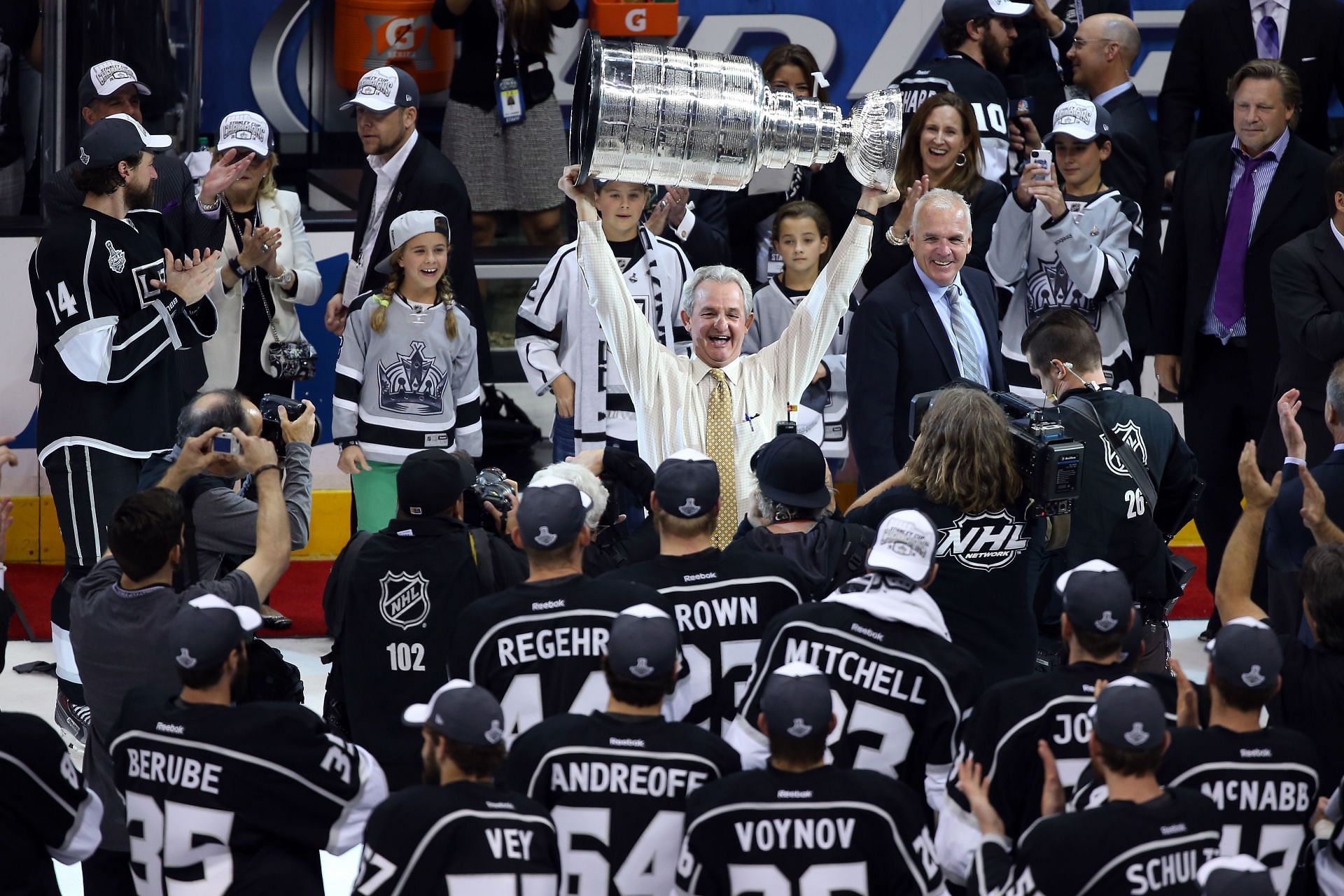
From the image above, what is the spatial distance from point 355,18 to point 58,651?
5176 millimetres

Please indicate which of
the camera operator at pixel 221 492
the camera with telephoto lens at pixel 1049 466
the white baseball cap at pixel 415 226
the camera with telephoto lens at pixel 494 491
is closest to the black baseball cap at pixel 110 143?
the white baseball cap at pixel 415 226

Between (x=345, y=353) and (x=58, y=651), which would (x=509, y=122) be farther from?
(x=58, y=651)

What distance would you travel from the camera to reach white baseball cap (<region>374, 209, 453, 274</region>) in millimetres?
7145

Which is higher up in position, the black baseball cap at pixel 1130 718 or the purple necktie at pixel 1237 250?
the purple necktie at pixel 1237 250

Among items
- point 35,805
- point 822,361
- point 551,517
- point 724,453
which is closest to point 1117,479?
point 724,453

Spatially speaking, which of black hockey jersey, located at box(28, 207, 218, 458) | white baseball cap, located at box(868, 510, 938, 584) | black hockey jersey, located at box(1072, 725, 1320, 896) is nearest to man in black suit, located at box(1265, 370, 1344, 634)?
black hockey jersey, located at box(1072, 725, 1320, 896)

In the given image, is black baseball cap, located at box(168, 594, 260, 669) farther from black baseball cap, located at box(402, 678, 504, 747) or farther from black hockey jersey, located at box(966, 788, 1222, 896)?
black hockey jersey, located at box(966, 788, 1222, 896)

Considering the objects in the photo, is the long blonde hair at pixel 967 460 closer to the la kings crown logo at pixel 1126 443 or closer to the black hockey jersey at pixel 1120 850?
the la kings crown logo at pixel 1126 443

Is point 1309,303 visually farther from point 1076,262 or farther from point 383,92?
point 383,92

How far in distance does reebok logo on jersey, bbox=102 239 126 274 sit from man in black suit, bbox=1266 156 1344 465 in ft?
14.8

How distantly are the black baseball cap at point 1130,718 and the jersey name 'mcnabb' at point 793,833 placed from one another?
0.60m

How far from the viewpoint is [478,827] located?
3.67m

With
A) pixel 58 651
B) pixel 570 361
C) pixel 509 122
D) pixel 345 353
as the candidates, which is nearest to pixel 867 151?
pixel 570 361

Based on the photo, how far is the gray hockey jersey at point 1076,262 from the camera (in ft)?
24.4
